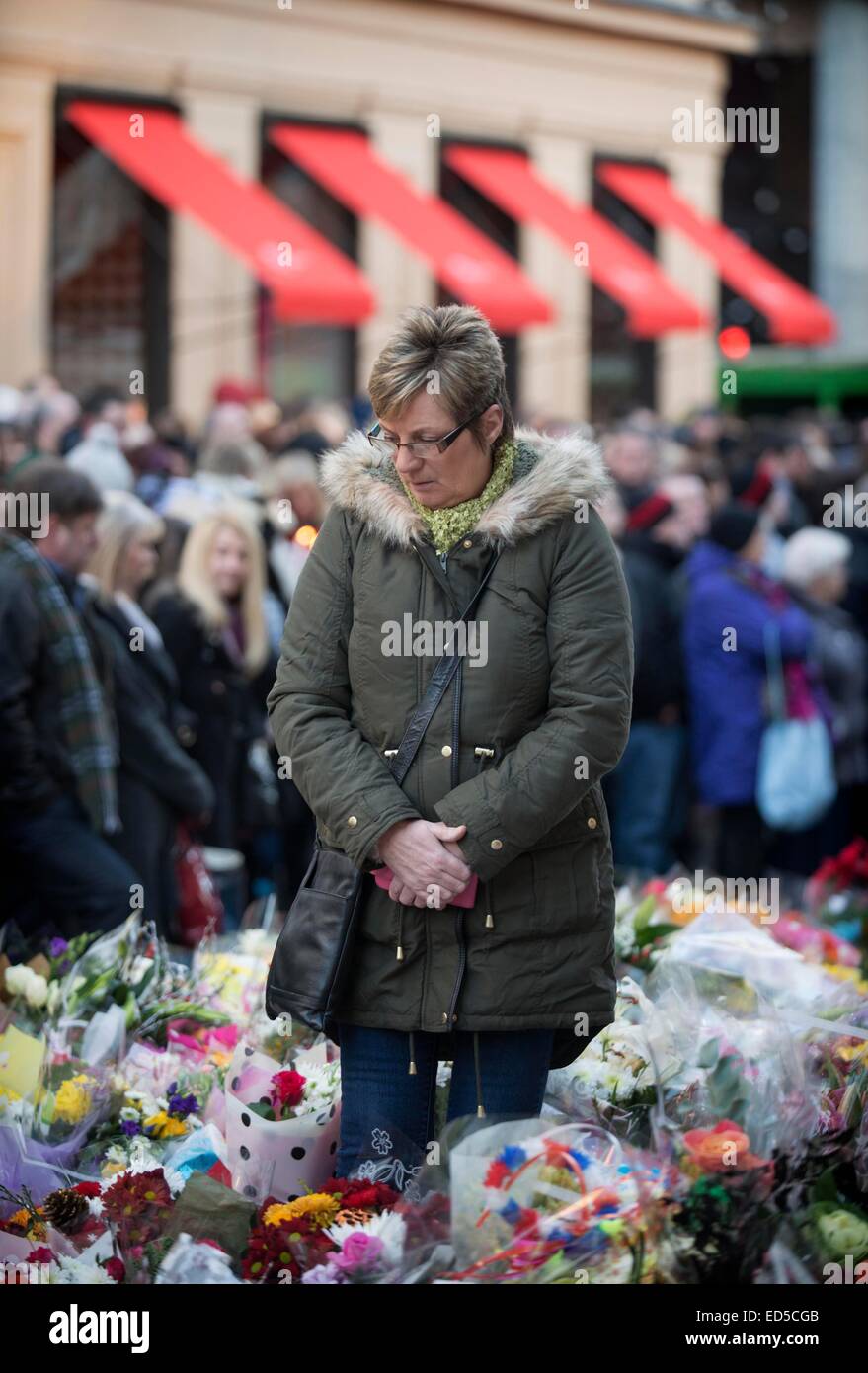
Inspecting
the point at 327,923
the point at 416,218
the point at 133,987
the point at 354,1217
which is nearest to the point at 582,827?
the point at 327,923

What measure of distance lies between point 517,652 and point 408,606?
22 cm

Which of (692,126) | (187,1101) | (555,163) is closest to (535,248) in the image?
(555,163)

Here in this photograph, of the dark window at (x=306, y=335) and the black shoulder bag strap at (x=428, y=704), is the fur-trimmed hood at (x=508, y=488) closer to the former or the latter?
the black shoulder bag strap at (x=428, y=704)

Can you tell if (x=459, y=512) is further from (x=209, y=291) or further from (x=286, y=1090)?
Answer: (x=209, y=291)

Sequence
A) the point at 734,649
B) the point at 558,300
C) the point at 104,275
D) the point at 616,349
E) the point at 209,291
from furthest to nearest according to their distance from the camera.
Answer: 1. the point at 616,349
2. the point at 558,300
3. the point at 209,291
4. the point at 104,275
5. the point at 734,649

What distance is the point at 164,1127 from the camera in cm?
452

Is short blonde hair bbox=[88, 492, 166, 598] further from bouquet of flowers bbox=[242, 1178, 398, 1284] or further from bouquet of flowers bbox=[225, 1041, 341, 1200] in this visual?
bouquet of flowers bbox=[242, 1178, 398, 1284]

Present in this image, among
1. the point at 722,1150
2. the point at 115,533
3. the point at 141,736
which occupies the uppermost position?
the point at 115,533

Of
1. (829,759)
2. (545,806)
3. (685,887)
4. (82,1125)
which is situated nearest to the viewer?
(545,806)

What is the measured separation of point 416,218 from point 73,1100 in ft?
47.0

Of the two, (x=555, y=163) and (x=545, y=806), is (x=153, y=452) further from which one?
(x=555, y=163)

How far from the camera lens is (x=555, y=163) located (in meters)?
22.0

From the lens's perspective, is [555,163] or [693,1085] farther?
[555,163]

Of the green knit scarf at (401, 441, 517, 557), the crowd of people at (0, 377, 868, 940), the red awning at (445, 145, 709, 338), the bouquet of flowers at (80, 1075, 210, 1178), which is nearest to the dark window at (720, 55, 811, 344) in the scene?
the red awning at (445, 145, 709, 338)
